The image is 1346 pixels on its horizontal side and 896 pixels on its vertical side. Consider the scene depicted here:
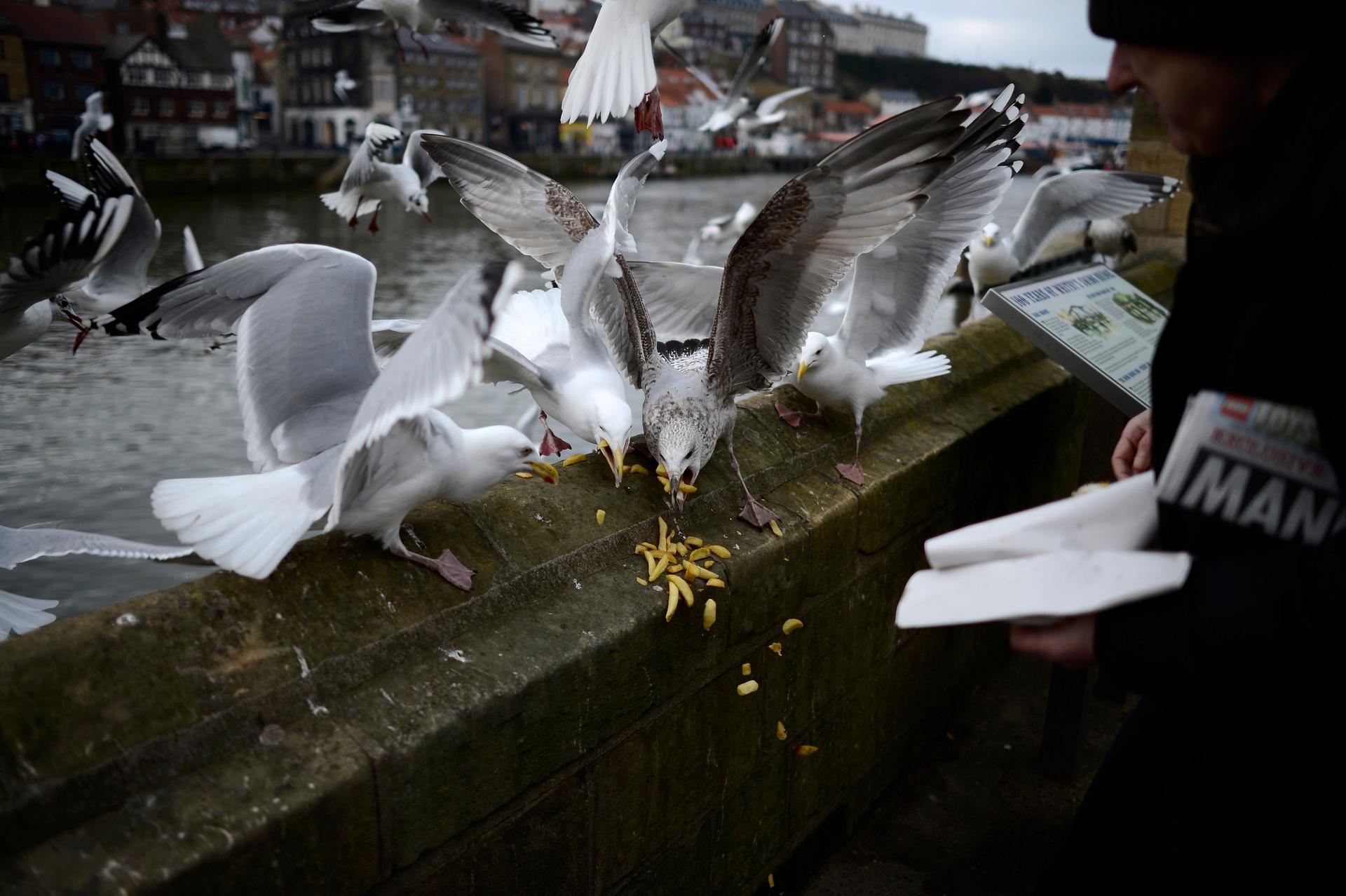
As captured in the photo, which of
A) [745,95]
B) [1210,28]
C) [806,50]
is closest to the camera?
[1210,28]

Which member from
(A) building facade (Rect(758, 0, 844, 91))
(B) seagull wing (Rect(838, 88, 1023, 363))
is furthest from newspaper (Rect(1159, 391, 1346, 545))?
(A) building facade (Rect(758, 0, 844, 91))

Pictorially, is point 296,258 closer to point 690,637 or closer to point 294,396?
point 294,396

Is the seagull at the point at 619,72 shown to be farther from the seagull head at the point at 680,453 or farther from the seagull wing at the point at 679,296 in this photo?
the seagull head at the point at 680,453

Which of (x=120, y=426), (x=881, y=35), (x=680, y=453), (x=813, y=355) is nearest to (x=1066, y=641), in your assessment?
(x=680, y=453)

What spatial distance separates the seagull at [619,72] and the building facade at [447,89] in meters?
61.7

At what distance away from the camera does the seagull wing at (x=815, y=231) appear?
271 cm

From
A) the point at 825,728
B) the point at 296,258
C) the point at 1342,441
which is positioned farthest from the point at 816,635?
the point at 1342,441

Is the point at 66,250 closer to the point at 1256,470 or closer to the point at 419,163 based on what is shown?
the point at 1256,470

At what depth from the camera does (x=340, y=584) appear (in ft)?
6.11

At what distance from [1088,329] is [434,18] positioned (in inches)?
232

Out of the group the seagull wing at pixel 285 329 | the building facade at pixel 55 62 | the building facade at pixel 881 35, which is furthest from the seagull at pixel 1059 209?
the building facade at pixel 881 35

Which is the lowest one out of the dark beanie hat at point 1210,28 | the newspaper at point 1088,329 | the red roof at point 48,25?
the newspaper at point 1088,329

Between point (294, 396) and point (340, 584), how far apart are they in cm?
60

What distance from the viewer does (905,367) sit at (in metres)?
3.79
